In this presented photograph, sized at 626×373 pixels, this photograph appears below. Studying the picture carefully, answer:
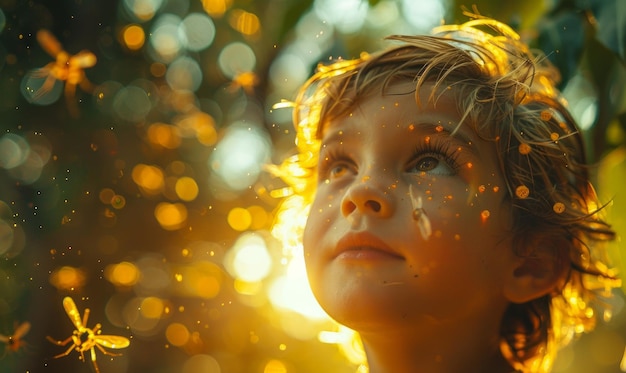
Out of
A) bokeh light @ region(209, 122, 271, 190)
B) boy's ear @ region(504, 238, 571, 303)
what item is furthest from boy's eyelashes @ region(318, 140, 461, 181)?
bokeh light @ region(209, 122, 271, 190)

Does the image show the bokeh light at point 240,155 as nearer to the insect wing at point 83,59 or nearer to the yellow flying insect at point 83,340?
the insect wing at point 83,59

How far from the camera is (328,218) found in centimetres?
93

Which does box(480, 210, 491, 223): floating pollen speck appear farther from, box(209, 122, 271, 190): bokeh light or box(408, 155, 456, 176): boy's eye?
box(209, 122, 271, 190): bokeh light

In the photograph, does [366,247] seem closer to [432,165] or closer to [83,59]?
[432,165]

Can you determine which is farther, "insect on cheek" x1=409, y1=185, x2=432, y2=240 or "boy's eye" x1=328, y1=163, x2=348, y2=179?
"boy's eye" x1=328, y1=163, x2=348, y2=179

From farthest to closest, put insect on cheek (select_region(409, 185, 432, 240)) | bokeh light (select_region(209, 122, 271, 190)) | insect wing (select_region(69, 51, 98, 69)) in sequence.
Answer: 1. bokeh light (select_region(209, 122, 271, 190))
2. insect wing (select_region(69, 51, 98, 69))
3. insect on cheek (select_region(409, 185, 432, 240))

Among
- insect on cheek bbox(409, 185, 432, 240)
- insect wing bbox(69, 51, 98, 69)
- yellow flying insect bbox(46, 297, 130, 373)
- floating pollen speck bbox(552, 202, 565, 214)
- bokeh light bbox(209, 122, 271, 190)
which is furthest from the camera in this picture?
bokeh light bbox(209, 122, 271, 190)

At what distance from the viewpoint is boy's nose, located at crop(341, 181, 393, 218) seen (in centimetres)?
85

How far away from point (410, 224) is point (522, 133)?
0.73 ft

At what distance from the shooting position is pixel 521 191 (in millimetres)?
937

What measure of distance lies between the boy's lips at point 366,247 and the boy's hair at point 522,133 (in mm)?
171

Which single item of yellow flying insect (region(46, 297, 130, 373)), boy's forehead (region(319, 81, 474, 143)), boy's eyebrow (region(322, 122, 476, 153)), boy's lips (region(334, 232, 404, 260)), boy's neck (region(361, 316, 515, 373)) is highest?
yellow flying insect (region(46, 297, 130, 373))

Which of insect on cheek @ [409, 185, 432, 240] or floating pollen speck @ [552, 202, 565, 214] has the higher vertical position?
floating pollen speck @ [552, 202, 565, 214]

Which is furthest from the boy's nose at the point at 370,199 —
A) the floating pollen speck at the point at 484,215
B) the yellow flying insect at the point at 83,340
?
the yellow flying insect at the point at 83,340
